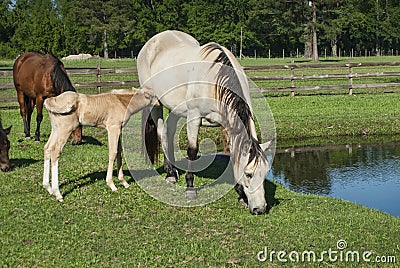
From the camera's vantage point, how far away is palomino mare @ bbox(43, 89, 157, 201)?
258 inches

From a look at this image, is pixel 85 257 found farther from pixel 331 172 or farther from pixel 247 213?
pixel 331 172

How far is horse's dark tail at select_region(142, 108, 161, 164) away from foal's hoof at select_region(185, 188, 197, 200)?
1.44 m

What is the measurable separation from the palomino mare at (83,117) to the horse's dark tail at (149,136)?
84 cm

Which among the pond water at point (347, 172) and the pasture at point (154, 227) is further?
the pond water at point (347, 172)

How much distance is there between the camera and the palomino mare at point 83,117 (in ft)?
21.5

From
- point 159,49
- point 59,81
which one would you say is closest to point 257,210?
point 159,49

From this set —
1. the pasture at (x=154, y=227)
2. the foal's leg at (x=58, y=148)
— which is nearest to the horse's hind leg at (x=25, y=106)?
the pasture at (x=154, y=227)

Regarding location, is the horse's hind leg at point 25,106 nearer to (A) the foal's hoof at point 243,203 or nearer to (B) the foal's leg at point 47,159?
(B) the foal's leg at point 47,159

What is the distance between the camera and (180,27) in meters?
68.6

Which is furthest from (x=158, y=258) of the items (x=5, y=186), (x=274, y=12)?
(x=274, y=12)

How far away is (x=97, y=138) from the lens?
11.4 metres

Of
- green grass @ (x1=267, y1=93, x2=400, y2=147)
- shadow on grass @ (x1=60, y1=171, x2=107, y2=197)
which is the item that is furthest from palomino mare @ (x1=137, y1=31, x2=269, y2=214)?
green grass @ (x1=267, y1=93, x2=400, y2=147)

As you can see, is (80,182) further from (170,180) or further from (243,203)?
(243,203)

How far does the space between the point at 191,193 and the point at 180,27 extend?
63.4m
